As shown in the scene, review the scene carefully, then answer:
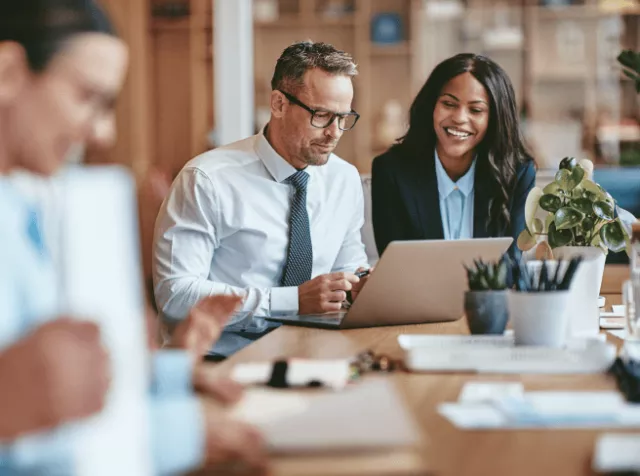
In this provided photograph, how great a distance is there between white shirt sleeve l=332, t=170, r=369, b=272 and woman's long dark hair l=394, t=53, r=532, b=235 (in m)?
0.30

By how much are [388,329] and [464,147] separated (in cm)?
103

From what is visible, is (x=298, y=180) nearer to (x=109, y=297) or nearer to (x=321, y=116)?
(x=321, y=116)

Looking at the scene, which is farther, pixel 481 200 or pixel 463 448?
pixel 481 200

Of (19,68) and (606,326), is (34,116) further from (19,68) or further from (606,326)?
(606,326)

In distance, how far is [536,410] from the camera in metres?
1.06

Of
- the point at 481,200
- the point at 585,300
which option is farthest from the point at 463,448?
the point at 481,200

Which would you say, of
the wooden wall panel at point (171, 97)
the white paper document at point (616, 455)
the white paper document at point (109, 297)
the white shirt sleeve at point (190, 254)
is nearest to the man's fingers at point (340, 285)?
the white shirt sleeve at point (190, 254)

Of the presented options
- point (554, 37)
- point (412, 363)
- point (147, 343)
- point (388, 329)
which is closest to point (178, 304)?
point (388, 329)

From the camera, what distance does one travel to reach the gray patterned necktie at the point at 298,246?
2.22 meters

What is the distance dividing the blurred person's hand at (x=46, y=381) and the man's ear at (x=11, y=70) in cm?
20

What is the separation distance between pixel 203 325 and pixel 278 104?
1.29 meters

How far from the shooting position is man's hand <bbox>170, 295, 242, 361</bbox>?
1.09m

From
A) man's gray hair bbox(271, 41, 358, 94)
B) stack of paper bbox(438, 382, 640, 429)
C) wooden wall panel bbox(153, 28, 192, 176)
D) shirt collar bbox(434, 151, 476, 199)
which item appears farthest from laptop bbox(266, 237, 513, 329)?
wooden wall panel bbox(153, 28, 192, 176)

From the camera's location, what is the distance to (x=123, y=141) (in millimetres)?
7215
